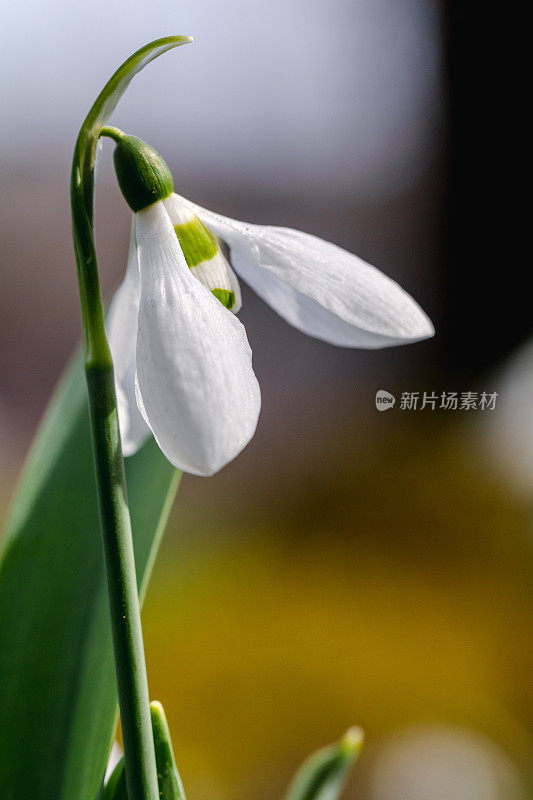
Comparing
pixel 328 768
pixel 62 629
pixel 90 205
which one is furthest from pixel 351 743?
pixel 90 205

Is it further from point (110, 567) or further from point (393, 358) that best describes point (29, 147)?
point (110, 567)

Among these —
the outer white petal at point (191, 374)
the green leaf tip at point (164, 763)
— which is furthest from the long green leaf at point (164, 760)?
the outer white petal at point (191, 374)

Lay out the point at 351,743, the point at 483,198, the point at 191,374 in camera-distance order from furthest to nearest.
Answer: the point at 483,198
the point at 351,743
the point at 191,374

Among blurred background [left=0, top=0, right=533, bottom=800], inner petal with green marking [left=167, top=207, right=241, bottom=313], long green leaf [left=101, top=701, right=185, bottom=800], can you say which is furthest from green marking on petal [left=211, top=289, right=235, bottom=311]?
blurred background [left=0, top=0, right=533, bottom=800]

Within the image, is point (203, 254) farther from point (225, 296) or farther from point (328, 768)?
point (328, 768)

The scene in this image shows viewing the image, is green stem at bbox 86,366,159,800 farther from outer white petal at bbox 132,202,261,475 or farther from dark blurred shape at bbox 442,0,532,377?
dark blurred shape at bbox 442,0,532,377
